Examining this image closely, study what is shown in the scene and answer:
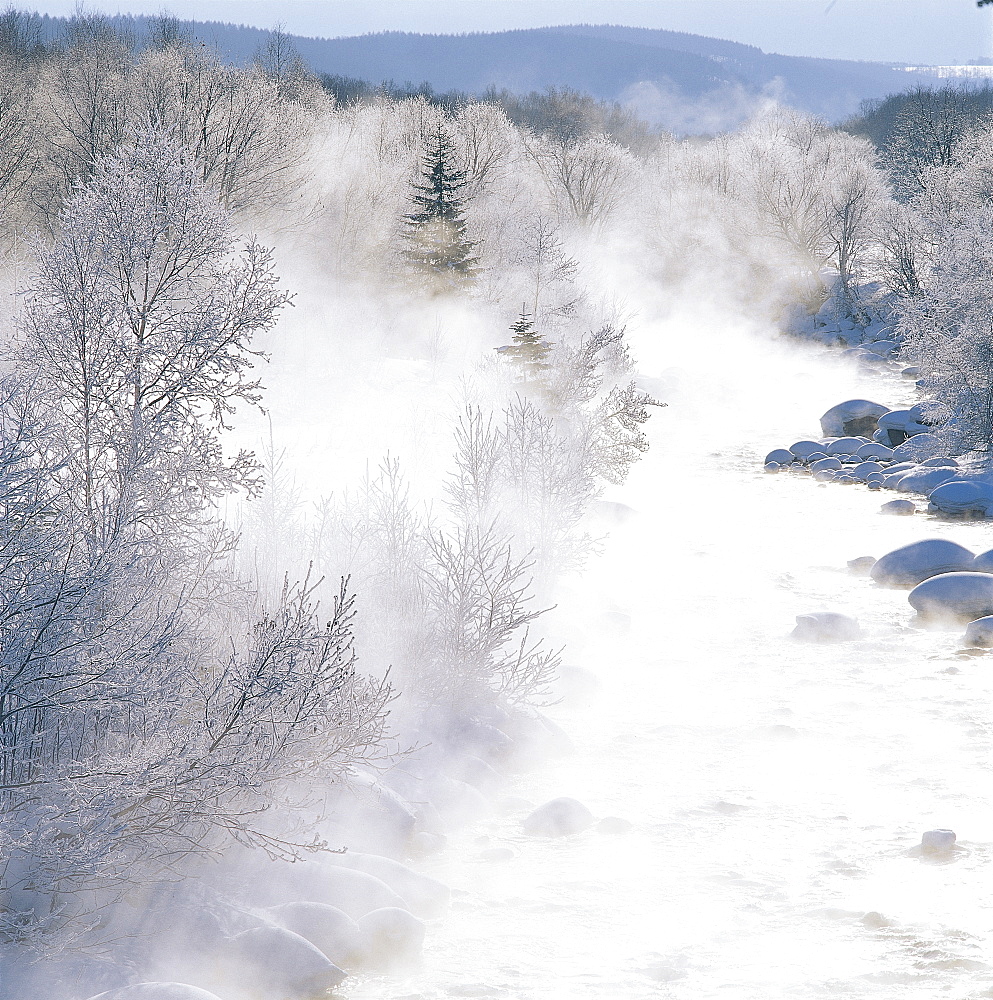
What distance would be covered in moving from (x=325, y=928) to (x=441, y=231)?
31.2 metres

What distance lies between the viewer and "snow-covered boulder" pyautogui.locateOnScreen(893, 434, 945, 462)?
2550cm

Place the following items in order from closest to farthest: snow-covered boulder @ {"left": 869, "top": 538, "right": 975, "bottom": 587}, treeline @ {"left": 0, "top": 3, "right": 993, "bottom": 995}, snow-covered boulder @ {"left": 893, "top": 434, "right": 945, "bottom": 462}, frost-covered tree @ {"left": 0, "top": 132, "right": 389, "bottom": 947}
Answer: frost-covered tree @ {"left": 0, "top": 132, "right": 389, "bottom": 947} → treeline @ {"left": 0, "top": 3, "right": 993, "bottom": 995} → snow-covered boulder @ {"left": 869, "top": 538, "right": 975, "bottom": 587} → snow-covered boulder @ {"left": 893, "top": 434, "right": 945, "bottom": 462}

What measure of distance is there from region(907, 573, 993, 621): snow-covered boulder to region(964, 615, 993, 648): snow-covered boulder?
0.72 meters

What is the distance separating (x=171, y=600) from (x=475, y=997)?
3.74 m

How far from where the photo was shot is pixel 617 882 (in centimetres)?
766

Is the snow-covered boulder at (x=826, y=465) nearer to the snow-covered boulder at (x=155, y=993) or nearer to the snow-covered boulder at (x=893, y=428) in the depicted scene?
the snow-covered boulder at (x=893, y=428)

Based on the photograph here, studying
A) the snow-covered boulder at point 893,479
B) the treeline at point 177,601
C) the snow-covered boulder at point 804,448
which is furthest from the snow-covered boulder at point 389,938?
the snow-covered boulder at point 804,448

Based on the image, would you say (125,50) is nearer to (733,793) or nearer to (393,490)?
(393,490)

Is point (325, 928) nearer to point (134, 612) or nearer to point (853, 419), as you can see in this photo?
point (134, 612)

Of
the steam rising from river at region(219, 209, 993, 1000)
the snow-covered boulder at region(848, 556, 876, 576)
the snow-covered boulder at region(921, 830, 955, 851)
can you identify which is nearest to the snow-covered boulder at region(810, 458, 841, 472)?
the steam rising from river at region(219, 209, 993, 1000)

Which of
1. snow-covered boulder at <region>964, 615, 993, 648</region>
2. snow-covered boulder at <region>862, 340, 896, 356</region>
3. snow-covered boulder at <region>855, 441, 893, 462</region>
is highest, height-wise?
snow-covered boulder at <region>862, 340, 896, 356</region>

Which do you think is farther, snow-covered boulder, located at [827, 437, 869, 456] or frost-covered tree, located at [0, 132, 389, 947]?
snow-covered boulder, located at [827, 437, 869, 456]

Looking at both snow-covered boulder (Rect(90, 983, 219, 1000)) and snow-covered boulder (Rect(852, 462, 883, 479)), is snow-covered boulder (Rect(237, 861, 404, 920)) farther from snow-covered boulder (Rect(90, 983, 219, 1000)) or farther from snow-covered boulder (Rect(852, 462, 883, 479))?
snow-covered boulder (Rect(852, 462, 883, 479))

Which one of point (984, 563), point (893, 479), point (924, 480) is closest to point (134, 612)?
point (984, 563)
